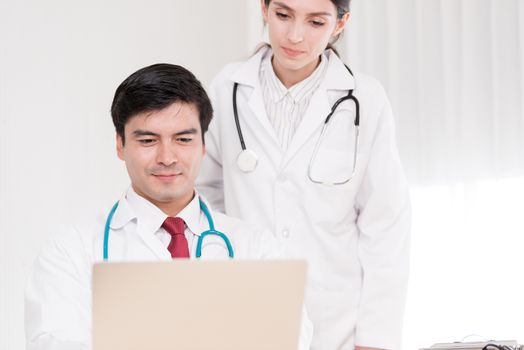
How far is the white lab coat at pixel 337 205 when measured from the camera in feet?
6.91

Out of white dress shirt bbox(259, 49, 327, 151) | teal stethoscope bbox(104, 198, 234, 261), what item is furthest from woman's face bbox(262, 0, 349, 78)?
teal stethoscope bbox(104, 198, 234, 261)

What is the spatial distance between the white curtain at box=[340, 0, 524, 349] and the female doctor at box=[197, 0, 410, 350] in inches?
43.5

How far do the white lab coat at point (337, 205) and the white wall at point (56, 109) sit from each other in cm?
93

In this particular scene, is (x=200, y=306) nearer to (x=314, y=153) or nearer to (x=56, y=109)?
(x=314, y=153)

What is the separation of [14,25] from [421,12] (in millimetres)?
1481

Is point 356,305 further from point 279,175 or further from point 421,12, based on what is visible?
point 421,12

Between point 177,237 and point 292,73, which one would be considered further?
point 292,73

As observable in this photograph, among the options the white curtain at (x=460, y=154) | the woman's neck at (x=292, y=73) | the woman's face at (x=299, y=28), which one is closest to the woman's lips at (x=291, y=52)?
the woman's face at (x=299, y=28)

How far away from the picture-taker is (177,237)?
68.4 inches

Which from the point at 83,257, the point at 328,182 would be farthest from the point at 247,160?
the point at 83,257

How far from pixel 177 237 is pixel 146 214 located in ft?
0.26

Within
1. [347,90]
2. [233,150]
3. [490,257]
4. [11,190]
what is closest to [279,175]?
[233,150]

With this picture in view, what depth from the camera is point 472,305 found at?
3.22 meters

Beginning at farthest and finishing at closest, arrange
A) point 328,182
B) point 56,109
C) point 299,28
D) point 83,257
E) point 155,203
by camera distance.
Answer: point 56,109 → point 328,182 → point 299,28 → point 155,203 → point 83,257
